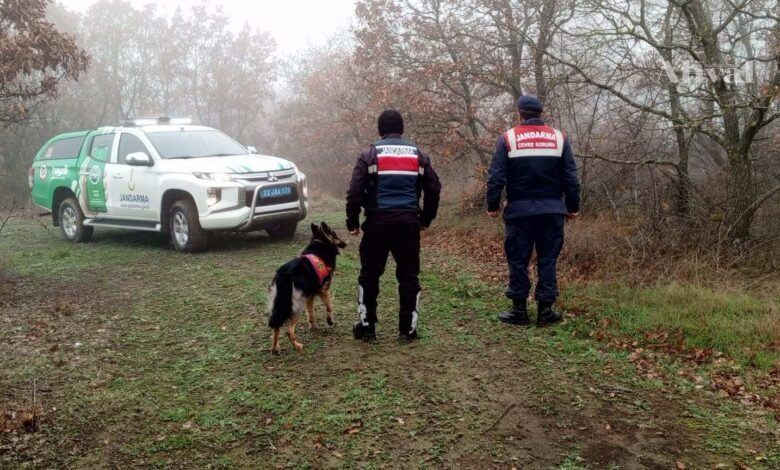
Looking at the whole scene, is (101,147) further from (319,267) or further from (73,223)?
(319,267)

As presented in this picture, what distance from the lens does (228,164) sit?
8.87 metres

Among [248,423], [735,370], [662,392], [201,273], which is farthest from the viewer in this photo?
[201,273]

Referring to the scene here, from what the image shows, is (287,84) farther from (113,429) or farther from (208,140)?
(113,429)

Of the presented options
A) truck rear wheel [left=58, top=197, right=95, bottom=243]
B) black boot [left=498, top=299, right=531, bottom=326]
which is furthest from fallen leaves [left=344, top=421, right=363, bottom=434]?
truck rear wheel [left=58, top=197, right=95, bottom=243]

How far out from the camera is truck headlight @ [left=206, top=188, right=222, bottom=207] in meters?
8.57

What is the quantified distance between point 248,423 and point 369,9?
10.5m

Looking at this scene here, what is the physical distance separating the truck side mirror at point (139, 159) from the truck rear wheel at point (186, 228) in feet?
2.61

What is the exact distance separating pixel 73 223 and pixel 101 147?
175 centimetres

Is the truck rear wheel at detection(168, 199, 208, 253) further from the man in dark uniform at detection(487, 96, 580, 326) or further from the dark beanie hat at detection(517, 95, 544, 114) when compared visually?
the dark beanie hat at detection(517, 95, 544, 114)

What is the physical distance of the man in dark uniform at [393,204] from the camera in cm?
484

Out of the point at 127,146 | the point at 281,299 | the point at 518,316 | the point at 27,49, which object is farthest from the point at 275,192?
the point at 518,316

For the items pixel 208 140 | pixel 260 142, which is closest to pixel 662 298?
pixel 208 140

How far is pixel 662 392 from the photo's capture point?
4.16 metres

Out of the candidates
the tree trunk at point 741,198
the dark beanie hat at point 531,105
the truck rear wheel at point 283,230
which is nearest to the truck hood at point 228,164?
the truck rear wheel at point 283,230
